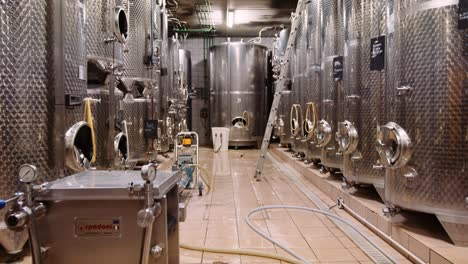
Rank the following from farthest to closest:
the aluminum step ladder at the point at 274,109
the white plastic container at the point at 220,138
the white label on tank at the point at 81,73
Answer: the white plastic container at the point at 220,138, the aluminum step ladder at the point at 274,109, the white label on tank at the point at 81,73

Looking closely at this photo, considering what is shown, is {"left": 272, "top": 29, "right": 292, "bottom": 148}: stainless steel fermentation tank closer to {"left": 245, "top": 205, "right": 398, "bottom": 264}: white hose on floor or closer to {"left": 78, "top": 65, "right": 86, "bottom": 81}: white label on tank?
{"left": 245, "top": 205, "right": 398, "bottom": 264}: white hose on floor

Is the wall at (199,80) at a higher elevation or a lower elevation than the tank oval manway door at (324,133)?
higher

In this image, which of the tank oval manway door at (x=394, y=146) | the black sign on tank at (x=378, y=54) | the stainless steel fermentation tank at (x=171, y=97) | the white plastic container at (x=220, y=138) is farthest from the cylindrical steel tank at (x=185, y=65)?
the tank oval manway door at (x=394, y=146)

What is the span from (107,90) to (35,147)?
1.19m

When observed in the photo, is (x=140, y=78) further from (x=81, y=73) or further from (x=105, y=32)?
(x=81, y=73)

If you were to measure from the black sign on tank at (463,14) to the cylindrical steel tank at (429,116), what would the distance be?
3cm

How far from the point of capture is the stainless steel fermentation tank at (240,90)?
1064cm

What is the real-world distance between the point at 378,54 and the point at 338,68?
111 cm

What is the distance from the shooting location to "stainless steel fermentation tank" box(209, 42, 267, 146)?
34.9 feet

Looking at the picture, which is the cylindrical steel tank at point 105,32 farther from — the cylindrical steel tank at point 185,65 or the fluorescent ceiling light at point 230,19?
the cylindrical steel tank at point 185,65

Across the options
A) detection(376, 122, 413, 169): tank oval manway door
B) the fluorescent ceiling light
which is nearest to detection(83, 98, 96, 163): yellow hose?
detection(376, 122, 413, 169): tank oval manway door

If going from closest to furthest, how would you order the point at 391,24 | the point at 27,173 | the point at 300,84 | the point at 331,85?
the point at 27,173 → the point at 391,24 → the point at 331,85 → the point at 300,84

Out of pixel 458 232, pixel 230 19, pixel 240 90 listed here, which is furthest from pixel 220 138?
pixel 458 232

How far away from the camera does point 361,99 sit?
12.5ft
